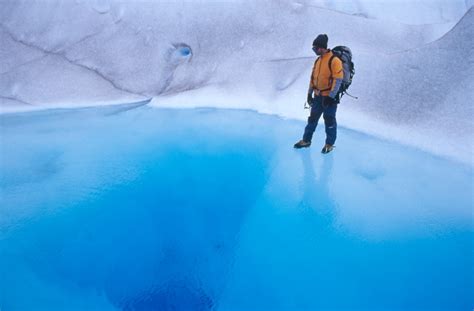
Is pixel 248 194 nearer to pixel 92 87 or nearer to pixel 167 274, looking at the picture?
pixel 167 274

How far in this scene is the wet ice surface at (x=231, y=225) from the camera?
2.30 meters

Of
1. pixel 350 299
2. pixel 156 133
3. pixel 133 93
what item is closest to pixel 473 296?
pixel 350 299

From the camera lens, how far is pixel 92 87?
269 inches

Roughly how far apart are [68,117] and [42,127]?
564 millimetres

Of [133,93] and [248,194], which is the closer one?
[248,194]

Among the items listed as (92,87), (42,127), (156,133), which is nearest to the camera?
(156,133)

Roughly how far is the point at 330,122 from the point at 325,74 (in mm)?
605

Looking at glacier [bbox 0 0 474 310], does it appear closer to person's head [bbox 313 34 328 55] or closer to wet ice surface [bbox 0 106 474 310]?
wet ice surface [bbox 0 106 474 310]

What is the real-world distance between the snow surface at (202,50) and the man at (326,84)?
1309mm

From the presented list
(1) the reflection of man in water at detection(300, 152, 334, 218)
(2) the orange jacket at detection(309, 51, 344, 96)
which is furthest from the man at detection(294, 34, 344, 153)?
(1) the reflection of man in water at detection(300, 152, 334, 218)

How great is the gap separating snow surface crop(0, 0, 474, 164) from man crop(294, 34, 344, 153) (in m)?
1.31

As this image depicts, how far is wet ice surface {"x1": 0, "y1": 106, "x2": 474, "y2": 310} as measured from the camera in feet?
7.55

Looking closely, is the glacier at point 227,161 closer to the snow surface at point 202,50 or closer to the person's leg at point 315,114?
the snow surface at point 202,50

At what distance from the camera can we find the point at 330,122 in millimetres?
3984
